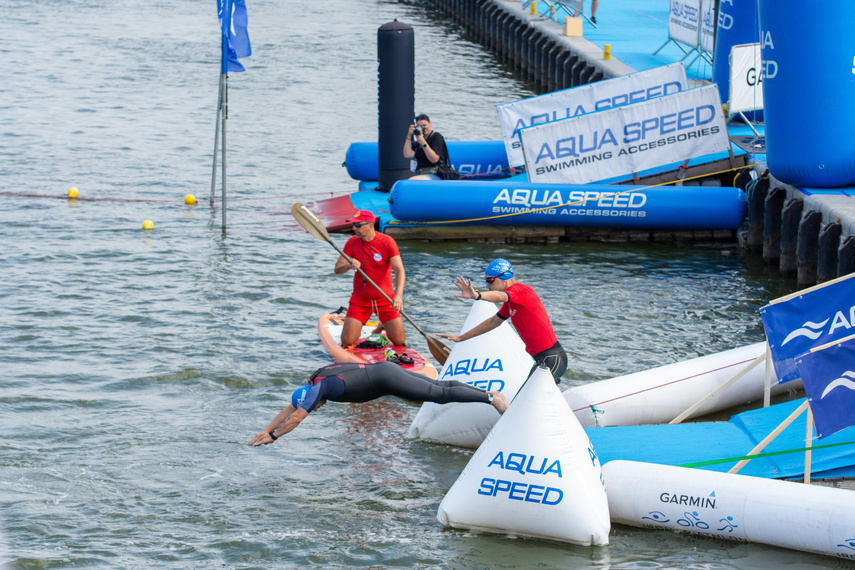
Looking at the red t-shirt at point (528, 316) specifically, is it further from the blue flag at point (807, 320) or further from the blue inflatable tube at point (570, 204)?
the blue inflatable tube at point (570, 204)

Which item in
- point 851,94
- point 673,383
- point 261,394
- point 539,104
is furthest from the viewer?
point 539,104

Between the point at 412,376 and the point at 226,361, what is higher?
the point at 412,376

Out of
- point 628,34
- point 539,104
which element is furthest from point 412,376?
point 628,34

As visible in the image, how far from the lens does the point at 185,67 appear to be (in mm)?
33594

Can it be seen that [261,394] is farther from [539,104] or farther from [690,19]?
[690,19]

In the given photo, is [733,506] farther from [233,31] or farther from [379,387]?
[233,31]

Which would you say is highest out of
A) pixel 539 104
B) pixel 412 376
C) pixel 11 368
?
pixel 539 104

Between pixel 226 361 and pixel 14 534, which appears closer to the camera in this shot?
pixel 14 534

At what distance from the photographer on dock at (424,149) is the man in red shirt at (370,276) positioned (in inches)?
225

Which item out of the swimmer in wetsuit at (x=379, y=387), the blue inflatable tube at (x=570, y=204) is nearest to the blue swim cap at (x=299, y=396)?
the swimmer in wetsuit at (x=379, y=387)

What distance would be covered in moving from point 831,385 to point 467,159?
12029 mm

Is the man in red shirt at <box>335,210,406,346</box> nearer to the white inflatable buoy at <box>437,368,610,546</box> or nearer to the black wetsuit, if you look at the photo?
the black wetsuit

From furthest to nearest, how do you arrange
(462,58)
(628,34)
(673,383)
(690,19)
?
1. (462,58)
2. (628,34)
3. (690,19)
4. (673,383)

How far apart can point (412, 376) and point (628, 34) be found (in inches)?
973
